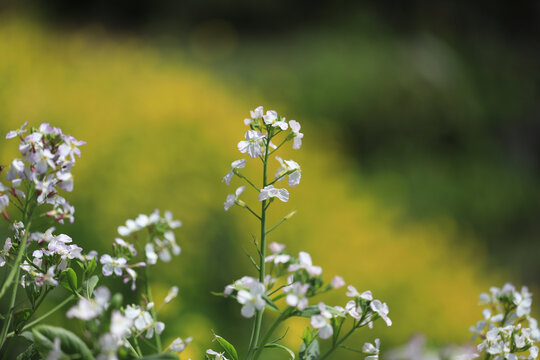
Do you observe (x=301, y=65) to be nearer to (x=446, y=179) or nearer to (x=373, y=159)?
(x=373, y=159)

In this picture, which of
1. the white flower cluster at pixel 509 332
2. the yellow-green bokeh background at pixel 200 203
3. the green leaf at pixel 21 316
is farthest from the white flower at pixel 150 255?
the yellow-green bokeh background at pixel 200 203

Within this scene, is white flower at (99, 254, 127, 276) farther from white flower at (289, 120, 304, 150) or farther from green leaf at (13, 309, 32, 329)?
white flower at (289, 120, 304, 150)

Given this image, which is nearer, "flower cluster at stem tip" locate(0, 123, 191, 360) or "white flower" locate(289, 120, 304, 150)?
"flower cluster at stem tip" locate(0, 123, 191, 360)

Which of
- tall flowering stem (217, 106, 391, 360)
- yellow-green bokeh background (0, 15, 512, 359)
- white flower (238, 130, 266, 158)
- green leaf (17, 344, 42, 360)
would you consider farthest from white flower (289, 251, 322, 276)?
yellow-green bokeh background (0, 15, 512, 359)

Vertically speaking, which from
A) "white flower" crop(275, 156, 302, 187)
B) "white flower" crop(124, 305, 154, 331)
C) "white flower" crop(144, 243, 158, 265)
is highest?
"white flower" crop(275, 156, 302, 187)

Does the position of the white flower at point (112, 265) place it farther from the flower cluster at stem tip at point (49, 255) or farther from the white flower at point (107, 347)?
the white flower at point (107, 347)

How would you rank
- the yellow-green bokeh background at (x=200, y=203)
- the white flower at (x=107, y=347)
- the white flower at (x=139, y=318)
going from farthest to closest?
the yellow-green bokeh background at (x=200, y=203)
the white flower at (x=139, y=318)
the white flower at (x=107, y=347)

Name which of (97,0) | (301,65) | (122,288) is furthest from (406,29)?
(122,288)
